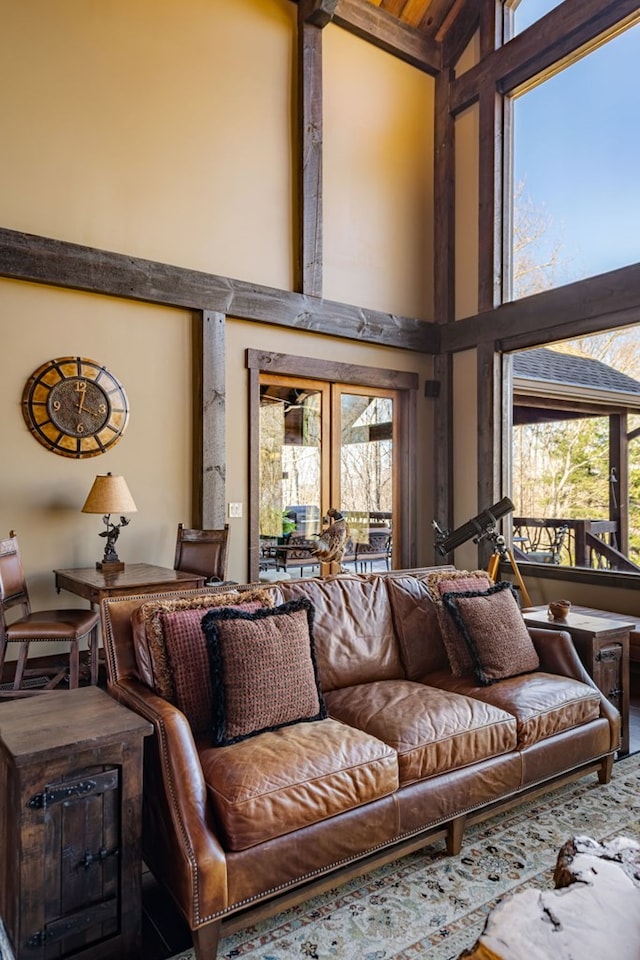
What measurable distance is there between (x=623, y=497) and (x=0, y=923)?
6922 mm

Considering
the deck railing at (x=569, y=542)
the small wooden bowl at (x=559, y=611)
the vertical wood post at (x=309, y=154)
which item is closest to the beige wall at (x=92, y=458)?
the vertical wood post at (x=309, y=154)

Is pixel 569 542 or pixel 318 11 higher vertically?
pixel 318 11

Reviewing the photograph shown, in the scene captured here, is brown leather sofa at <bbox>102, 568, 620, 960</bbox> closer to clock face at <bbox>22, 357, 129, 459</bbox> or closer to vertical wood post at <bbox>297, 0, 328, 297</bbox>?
clock face at <bbox>22, 357, 129, 459</bbox>

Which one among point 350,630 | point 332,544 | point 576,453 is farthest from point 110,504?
point 576,453

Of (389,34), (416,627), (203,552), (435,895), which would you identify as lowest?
(435,895)

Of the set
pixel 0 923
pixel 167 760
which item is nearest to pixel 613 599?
pixel 167 760

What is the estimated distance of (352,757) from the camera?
2066 millimetres

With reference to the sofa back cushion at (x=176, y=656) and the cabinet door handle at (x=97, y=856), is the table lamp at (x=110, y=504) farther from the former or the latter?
→ the cabinet door handle at (x=97, y=856)

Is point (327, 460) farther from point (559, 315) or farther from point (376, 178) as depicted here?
point (376, 178)

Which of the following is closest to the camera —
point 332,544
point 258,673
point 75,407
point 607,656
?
point 258,673

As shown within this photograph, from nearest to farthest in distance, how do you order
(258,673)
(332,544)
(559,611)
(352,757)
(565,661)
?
1. (352,757)
2. (258,673)
3. (565,661)
4. (559,611)
5. (332,544)

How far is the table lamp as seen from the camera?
403 centimetres

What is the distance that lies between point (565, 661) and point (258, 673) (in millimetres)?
1669

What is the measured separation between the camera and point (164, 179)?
4.75 metres
